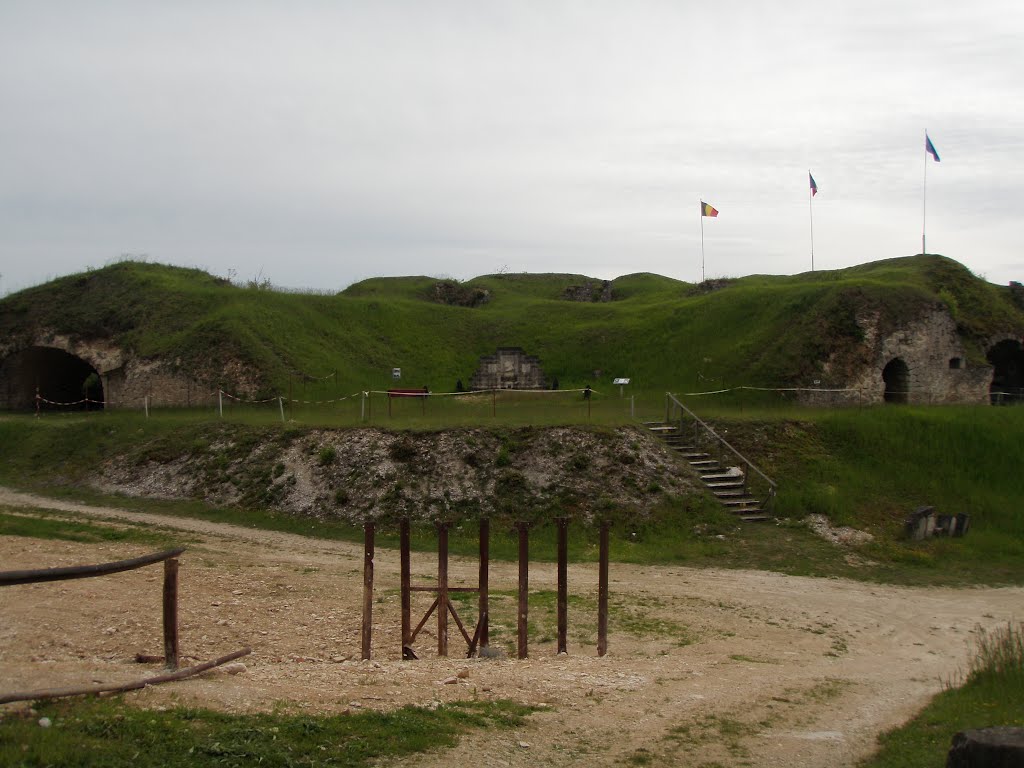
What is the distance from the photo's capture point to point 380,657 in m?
12.1

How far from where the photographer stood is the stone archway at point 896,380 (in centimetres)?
3166

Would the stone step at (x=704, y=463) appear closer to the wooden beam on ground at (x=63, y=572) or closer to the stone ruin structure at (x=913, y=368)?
the stone ruin structure at (x=913, y=368)

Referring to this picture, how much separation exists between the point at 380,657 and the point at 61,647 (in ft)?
13.4

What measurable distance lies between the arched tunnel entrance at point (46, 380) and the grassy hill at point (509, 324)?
4.91 ft

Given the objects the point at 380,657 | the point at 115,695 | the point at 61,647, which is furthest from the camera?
the point at 380,657

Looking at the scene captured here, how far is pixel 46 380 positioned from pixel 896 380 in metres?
36.6

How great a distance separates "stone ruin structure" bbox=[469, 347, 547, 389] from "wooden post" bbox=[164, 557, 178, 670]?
28.5 m

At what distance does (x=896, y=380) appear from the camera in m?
32.3

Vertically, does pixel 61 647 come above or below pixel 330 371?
below

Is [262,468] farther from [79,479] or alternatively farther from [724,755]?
[724,755]

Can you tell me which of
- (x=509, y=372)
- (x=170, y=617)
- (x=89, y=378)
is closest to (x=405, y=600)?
(x=170, y=617)

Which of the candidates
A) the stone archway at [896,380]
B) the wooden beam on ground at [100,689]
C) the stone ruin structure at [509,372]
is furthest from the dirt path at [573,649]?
the stone ruin structure at [509,372]

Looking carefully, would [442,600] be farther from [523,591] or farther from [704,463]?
[704,463]

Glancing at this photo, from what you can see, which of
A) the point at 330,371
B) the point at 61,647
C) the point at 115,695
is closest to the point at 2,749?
the point at 115,695
